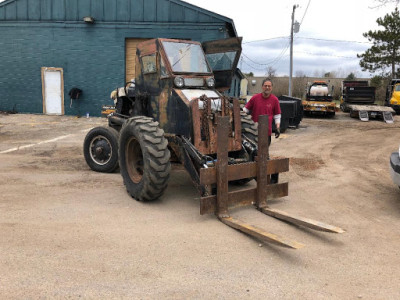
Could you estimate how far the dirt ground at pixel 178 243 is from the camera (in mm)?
3199

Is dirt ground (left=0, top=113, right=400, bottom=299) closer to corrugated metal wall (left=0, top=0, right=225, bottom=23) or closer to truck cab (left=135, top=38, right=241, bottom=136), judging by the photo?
truck cab (left=135, top=38, right=241, bottom=136)

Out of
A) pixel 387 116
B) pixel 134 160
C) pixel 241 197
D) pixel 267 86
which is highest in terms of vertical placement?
pixel 267 86

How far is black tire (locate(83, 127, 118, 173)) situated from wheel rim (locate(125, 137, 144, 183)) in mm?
1041

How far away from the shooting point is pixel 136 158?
19.4 ft

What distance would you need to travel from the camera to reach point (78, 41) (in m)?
18.5

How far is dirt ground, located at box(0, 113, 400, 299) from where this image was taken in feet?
10.5

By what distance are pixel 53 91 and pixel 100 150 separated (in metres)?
13.8

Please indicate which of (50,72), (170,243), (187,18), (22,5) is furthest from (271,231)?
(22,5)

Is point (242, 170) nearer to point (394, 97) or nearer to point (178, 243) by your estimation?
point (178, 243)

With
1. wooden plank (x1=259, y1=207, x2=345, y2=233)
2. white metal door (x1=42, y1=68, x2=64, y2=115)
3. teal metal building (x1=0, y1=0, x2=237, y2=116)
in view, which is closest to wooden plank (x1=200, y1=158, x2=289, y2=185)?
wooden plank (x1=259, y1=207, x2=345, y2=233)

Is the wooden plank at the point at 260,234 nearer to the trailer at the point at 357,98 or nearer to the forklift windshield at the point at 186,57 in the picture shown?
the forklift windshield at the point at 186,57

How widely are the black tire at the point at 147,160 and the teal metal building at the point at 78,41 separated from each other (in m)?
12.8

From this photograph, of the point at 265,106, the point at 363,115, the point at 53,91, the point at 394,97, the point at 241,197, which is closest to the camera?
the point at 241,197

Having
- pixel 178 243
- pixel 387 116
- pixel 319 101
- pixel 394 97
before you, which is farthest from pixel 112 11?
pixel 394 97
